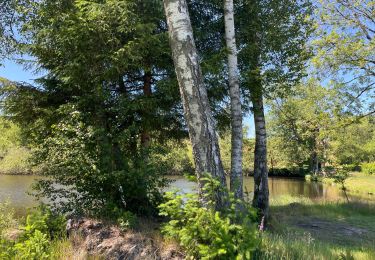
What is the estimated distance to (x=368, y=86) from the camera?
14539mm

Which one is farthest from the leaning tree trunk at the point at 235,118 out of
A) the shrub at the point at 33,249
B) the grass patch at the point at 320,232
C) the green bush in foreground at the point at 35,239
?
the shrub at the point at 33,249

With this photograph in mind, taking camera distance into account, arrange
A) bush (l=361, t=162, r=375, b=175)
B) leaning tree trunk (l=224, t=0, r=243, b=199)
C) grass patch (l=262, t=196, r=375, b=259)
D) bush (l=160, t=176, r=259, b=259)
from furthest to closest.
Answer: bush (l=361, t=162, r=375, b=175), leaning tree trunk (l=224, t=0, r=243, b=199), grass patch (l=262, t=196, r=375, b=259), bush (l=160, t=176, r=259, b=259)

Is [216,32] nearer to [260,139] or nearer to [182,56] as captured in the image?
[260,139]

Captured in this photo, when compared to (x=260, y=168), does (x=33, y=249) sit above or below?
below

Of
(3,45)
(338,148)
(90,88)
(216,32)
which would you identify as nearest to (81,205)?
(90,88)

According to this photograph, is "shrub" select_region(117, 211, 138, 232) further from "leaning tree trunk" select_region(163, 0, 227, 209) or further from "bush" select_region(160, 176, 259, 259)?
"leaning tree trunk" select_region(163, 0, 227, 209)

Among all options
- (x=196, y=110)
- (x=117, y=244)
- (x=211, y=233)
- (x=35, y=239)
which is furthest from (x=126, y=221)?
(x=196, y=110)

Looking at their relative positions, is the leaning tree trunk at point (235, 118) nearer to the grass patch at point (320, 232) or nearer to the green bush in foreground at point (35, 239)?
the grass patch at point (320, 232)

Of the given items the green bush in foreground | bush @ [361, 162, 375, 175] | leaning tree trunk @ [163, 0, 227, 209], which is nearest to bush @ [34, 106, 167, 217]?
the green bush in foreground

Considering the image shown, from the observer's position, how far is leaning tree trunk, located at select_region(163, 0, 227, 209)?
13.7 ft

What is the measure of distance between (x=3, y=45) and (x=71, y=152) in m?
6.18

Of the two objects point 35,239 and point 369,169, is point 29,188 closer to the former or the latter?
point 35,239

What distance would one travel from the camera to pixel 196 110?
4203 mm

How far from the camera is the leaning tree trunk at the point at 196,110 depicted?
165 inches
